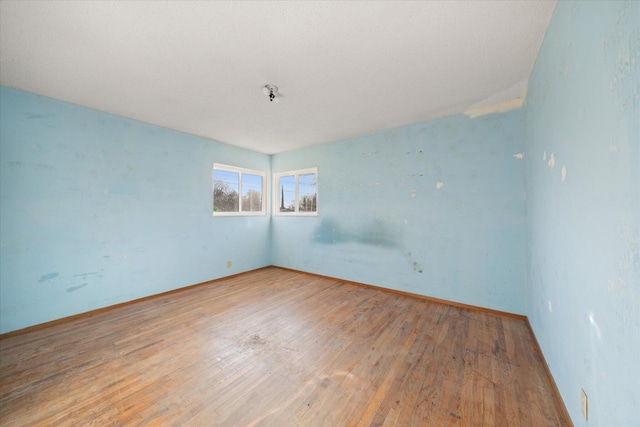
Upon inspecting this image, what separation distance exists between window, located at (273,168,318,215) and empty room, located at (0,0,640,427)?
45cm

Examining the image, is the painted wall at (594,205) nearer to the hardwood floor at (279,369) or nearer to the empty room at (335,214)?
the empty room at (335,214)

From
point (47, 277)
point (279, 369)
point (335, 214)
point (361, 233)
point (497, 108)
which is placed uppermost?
point (497, 108)

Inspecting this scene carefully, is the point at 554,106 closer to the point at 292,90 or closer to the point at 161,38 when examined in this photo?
the point at 292,90

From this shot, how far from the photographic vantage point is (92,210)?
9.45ft

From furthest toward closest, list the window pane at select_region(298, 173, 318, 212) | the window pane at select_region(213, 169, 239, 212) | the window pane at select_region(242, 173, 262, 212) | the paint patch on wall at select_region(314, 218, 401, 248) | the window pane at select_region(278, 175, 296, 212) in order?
1. the window pane at select_region(278, 175, 296, 212)
2. the window pane at select_region(242, 173, 262, 212)
3. the window pane at select_region(298, 173, 318, 212)
4. the window pane at select_region(213, 169, 239, 212)
5. the paint patch on wall at select_region(314, 218, 401, 248)

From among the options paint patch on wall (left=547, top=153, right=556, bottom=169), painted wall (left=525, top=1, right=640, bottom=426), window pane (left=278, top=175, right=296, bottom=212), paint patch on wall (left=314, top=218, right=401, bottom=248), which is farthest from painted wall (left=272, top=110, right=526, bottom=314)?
paint patch on wall (left=547, top=153, right=556, bottom=169)

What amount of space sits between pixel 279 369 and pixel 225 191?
351 cm

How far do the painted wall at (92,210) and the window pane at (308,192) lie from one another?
1.76m

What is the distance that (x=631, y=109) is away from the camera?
0.76 meters

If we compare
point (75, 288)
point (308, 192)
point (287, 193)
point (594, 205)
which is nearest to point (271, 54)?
point (594, 205)

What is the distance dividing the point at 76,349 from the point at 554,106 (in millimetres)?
4380

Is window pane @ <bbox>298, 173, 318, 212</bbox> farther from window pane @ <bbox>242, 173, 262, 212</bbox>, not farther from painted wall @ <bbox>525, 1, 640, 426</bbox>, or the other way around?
painted wall @ <bbox>525, 1, 640, 426</bbox>

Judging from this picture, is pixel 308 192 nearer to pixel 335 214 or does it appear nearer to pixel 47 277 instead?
pixel 335 214

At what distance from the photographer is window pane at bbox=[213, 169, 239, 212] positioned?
4.29 metres
